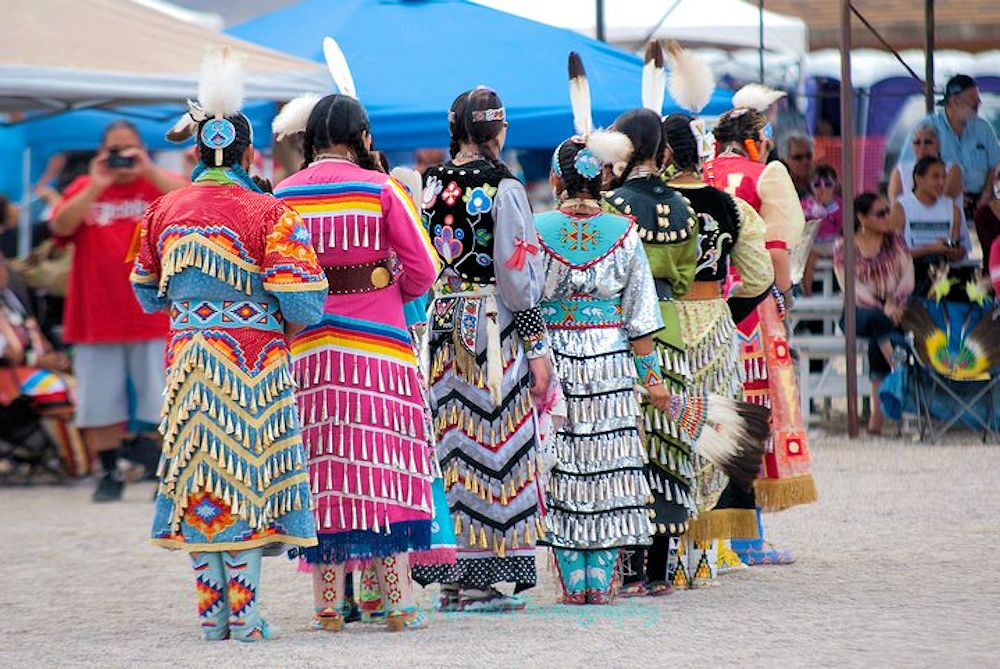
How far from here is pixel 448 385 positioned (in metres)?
5.84

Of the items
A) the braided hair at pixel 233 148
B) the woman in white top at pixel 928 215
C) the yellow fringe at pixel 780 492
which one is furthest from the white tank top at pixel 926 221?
the braided hair at pixel 233 148

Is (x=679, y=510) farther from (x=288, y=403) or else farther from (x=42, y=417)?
(x=42, y=417)

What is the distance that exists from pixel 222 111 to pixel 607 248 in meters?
1.33

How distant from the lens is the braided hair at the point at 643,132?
6.09m

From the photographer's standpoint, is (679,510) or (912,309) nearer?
(679,510)

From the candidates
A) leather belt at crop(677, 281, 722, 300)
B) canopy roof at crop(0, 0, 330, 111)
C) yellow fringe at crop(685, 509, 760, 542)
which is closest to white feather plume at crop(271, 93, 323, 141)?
leather belt at crop(677, 281, 722, 300)

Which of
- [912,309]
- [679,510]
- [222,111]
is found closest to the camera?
[222,111]

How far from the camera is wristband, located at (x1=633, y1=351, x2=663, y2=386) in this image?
598cm

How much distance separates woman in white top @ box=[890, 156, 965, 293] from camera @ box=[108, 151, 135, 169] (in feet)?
16.1

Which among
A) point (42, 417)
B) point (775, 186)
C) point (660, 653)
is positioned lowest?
point (660, 653)

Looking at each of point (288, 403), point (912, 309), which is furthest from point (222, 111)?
point (912, 309)

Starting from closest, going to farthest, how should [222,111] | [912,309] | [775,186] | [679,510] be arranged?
[222,111], [679,510], [775,186], [912,309]

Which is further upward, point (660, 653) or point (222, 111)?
point (222, 111)

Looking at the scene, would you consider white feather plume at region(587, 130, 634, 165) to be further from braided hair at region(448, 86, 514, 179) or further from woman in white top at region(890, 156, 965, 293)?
woman in white top at region(890, 156, 965, 293)
